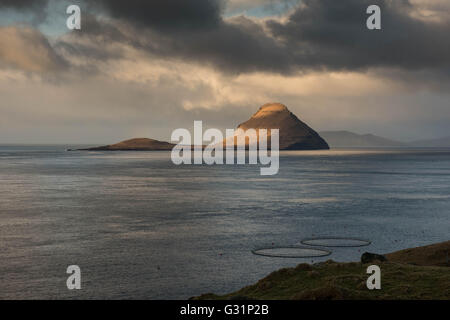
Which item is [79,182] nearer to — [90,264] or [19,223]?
[19,223]

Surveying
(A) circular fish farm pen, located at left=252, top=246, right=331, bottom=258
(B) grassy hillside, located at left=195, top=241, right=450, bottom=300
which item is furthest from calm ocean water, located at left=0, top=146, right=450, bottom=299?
(B) grassy hillside, located at left=195, top=241, right=450, bottom=300

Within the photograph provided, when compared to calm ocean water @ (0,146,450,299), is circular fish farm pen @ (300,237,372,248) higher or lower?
lower

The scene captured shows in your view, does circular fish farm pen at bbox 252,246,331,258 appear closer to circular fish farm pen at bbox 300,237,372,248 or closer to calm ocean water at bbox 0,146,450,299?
calm ocean water at bbox 0,146,450,299

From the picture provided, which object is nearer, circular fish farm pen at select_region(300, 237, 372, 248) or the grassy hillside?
the grassy hillside

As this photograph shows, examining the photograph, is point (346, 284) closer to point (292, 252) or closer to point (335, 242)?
point (292, 252)
